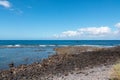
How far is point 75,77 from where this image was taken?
41.9 feet

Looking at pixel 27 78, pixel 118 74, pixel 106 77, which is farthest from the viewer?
pixel 27 78

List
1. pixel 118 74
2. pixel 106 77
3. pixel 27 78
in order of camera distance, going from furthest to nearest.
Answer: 1. pixel 27 78
2. pixel 106 77
3. pixel 118 74

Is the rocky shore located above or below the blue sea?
above

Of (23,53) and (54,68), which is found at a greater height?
(54,68)

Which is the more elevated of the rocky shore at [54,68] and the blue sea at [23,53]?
the rocky shore at [54,68]

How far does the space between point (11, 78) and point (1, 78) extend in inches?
27.4

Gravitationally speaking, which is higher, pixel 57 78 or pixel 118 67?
pixel 118 67

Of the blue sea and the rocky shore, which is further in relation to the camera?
the blue sea

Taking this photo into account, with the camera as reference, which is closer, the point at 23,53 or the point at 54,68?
the point at 54,68

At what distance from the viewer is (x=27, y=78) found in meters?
13.2

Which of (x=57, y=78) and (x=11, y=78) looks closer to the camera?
(x=57, y=78)

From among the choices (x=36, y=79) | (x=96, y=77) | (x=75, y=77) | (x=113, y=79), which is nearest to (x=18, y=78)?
(x=36, y=79)

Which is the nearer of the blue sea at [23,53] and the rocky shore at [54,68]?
the rocky shore at [54,68]

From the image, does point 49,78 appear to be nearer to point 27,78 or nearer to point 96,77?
point 27,78
